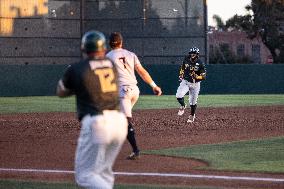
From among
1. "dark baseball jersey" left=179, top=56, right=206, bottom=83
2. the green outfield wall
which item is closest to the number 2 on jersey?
"dark baseball jersey" left=179, top=56, right=206, bottom=83

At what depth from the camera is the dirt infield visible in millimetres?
11555

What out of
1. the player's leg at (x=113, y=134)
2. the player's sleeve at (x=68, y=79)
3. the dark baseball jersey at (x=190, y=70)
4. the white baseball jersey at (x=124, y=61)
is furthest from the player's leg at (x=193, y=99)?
the player's sleeve at (x=68, y=79)

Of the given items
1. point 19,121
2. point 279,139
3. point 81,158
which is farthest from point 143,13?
point 81,158

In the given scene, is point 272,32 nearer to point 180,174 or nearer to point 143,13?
point 143,13

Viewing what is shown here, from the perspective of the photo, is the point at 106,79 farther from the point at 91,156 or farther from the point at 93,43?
the point at 91,156

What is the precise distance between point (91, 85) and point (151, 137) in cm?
1003

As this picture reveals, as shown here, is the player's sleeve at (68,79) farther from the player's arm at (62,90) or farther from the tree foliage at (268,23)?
the tree foliage at (268,23)

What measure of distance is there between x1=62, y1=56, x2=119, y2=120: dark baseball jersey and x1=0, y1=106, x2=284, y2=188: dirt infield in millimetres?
3078

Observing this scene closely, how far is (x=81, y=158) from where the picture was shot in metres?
7.88

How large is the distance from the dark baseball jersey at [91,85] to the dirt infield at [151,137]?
3.08m

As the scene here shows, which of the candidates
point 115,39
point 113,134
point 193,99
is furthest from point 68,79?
point 193,99

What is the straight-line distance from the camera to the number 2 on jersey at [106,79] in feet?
26.1

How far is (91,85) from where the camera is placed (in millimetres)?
7898

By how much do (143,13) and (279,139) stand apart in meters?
29.0
